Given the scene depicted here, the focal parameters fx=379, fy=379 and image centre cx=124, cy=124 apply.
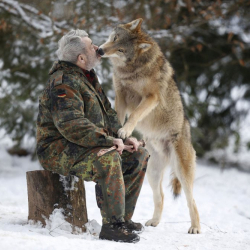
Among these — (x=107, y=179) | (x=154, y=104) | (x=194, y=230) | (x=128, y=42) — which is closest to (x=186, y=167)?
(x=194, y=230)

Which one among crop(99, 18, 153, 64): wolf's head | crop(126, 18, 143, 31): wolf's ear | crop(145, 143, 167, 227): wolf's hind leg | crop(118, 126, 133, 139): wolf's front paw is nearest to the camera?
crop(118, 126, 133, 139): wolf's front paw

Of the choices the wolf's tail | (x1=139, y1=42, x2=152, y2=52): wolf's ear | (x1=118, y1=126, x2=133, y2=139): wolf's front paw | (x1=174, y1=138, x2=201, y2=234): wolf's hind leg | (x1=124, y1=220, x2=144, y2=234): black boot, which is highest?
(x1=139, y1=42, x2=152, y2=52): wolf's ear

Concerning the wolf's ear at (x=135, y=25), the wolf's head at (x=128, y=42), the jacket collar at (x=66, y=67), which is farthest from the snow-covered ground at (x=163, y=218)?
the wolf's ear at (x=135, y=25)

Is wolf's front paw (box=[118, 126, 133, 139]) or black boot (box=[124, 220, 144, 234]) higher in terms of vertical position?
wolf's front paw (box=[118, 126, 133, 139])

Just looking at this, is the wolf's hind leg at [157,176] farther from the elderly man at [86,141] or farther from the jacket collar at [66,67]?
the jacket collar at [66,67]

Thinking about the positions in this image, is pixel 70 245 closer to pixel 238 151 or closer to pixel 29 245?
pixel 29 245

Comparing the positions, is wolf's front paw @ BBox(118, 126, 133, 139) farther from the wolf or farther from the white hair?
the white hair

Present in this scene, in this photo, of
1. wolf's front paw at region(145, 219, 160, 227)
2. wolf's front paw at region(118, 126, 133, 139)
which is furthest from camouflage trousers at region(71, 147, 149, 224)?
wolf's front paw at region(145, 219, 160, 227)

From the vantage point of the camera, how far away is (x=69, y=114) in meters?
3.01

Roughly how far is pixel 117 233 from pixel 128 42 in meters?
2.37

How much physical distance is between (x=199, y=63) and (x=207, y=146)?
2368 millimetres

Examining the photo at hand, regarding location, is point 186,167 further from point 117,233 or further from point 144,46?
point 117,233

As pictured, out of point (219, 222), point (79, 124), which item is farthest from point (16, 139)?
point (79, 124)

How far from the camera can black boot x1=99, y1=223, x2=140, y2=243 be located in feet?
9.78
